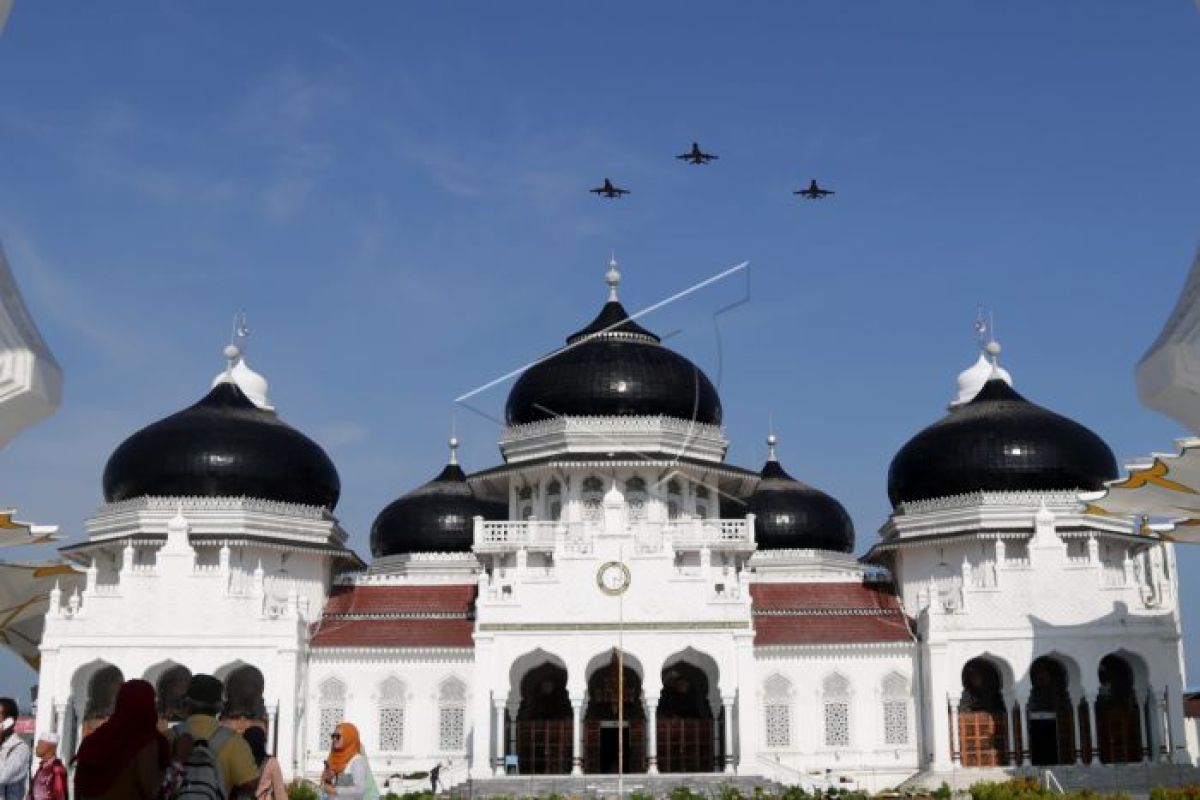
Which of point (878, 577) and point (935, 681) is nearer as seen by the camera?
point (935, 681)

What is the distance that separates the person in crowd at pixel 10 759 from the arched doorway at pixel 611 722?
25.0m

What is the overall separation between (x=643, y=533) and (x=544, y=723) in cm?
595

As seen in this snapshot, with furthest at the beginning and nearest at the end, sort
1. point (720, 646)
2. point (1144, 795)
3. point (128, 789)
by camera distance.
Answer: point (720, 646) < point (1144, 795) < point (128, 789)

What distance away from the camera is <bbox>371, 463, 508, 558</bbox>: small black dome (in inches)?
1983

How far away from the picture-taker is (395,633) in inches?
1491

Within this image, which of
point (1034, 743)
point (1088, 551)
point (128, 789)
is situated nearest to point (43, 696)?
point (1034, 743)

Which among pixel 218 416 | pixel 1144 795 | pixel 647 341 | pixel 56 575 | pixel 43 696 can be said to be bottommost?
pixel 1144 795

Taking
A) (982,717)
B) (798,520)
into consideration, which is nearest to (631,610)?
(982,717)

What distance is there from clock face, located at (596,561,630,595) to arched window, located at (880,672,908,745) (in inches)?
298

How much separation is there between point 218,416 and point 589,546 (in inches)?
509

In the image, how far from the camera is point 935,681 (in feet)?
116

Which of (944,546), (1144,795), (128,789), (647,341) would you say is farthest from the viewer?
(647,341)

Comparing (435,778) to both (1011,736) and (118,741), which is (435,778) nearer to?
(1011,736)

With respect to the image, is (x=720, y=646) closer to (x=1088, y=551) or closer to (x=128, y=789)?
(x=1088, y=551)
